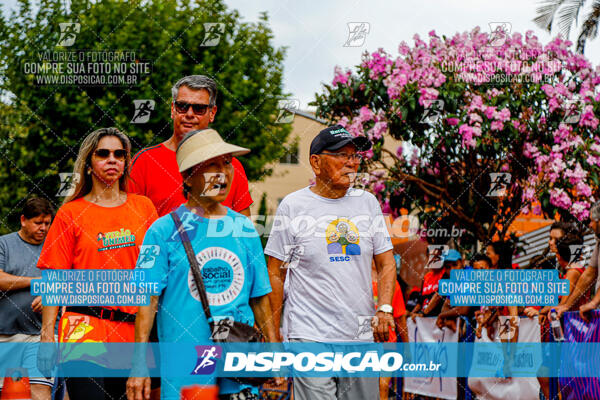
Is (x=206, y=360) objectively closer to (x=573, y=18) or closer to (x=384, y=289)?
(x=384, y=289)

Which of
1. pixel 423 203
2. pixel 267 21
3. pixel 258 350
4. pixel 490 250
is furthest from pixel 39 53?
pixel 258 350

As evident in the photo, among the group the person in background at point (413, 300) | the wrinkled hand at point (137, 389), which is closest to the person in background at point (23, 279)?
the wrinkled hand at point (137, 389)

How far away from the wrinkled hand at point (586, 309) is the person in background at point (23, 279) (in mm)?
4450

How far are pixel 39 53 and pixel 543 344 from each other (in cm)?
1275

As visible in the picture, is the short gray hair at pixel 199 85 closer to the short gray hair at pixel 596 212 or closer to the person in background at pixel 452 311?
the short gray hair at pixel 596 212

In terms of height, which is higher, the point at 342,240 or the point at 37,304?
the point at 342,240

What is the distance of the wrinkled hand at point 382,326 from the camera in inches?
177

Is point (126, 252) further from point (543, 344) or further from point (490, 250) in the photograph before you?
point (490, 250)

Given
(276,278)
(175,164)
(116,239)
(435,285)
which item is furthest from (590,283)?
(116,239)

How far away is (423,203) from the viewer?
1030cm

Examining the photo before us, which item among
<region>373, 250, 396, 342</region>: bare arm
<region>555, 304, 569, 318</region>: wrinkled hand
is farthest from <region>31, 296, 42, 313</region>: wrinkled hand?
<region>555, 304, 569, 318</region>: wrinkled hand

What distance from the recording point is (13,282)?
21.6 ft

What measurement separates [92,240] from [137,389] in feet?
3.46

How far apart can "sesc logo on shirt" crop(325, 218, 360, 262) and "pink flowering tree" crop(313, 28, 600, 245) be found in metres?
4.83
